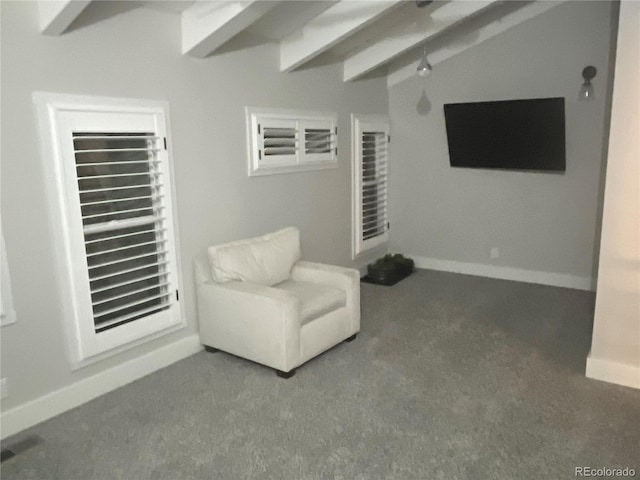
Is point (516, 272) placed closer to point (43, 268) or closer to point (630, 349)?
point (630, 349)

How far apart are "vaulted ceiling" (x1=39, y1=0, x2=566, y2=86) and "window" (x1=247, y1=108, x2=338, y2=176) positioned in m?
0.44

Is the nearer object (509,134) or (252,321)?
(252,321)

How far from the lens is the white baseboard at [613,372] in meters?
3.06

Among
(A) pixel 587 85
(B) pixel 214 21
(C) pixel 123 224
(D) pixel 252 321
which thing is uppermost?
(B) pixel 214 21

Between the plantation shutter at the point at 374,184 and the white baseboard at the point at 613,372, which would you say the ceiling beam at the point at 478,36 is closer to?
the plantation shutter at the point at 374,184

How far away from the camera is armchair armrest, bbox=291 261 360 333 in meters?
3.76

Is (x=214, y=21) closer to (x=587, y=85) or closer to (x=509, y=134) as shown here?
(x=509, y=134)

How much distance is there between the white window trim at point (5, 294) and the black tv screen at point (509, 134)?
4.08 metres

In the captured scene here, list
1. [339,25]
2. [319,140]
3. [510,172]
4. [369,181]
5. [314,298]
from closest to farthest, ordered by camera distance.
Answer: [314,298] → [339,25] → [319,140] → [510,172] → [369,181]

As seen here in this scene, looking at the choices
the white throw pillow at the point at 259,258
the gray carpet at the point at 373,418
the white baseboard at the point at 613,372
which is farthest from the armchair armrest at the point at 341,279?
the white baseboard at the point at 613,372

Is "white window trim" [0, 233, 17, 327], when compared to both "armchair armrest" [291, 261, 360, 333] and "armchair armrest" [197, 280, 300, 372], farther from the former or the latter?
"armchair armrest" [291, 261, 360, 333]

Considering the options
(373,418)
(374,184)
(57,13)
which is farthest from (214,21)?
(374,184)

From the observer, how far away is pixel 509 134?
4.87m

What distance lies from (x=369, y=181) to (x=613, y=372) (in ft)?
10.2
